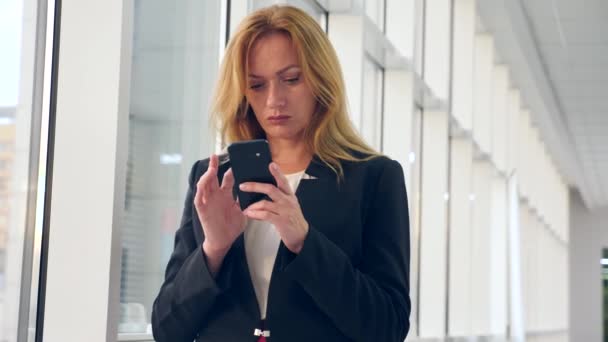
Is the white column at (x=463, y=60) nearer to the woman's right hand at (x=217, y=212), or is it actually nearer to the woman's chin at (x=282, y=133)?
the woman's chin at (x=282, y=133)

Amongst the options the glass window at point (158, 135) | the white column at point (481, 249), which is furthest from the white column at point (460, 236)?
the glass window at point (158, 135)

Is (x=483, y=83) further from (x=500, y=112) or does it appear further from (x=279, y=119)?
(x=279, y=119)

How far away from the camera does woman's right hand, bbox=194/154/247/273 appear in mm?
1603

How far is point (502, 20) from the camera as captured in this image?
8.91m

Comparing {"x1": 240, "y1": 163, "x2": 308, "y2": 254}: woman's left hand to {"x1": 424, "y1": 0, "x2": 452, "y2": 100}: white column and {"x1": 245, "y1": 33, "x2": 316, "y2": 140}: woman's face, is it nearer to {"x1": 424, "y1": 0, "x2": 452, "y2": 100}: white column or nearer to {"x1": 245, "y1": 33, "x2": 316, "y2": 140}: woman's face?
{"x1": 245, "y1": 33, "x2": 316, "y2": 140}: woman's face

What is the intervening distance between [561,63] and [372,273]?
990cm

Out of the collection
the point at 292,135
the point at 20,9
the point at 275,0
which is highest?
the point at 275,0

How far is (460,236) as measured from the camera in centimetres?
848

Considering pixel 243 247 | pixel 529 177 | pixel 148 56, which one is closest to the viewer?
pixel 243 247

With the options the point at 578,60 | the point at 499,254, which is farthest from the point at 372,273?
the point at 578,60

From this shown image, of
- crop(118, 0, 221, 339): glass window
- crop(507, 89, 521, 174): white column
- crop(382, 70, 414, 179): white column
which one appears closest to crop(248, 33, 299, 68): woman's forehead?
crop(118, 0, 221, 339): glass window

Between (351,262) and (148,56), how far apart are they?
4.17 ft

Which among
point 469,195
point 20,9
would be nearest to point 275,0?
point 20,9

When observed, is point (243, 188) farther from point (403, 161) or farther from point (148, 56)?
point (403, 161)
